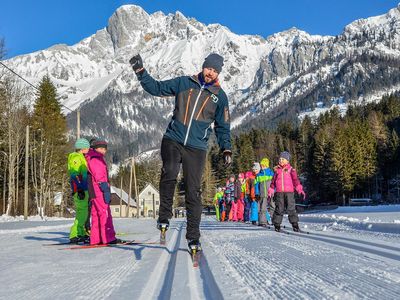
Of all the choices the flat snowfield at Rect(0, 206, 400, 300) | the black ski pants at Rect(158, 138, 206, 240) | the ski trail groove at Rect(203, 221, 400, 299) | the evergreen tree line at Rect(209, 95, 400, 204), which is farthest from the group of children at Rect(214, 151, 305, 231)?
the evergreen tree line at Rect(209, 95, 400, 204)

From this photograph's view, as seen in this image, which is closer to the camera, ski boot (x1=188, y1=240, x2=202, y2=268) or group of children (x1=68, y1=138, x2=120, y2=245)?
ski boot (x1=188, y1=240, x2=202, y2=268)

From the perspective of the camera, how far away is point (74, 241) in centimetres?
651

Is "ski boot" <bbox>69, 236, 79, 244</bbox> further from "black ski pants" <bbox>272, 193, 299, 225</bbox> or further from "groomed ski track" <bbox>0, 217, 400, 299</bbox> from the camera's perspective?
"black ski pants" <bbox>272, 193, 299, 225</bbox>

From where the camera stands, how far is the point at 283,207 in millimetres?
8383

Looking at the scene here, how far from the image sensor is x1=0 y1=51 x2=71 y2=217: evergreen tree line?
32.1m

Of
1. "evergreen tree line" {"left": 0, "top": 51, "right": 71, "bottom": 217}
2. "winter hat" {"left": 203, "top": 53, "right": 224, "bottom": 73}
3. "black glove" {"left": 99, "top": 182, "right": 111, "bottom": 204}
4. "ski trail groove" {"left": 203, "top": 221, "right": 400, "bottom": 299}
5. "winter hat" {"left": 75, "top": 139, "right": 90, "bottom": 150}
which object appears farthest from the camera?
"evergreen tree line" {"left": 0, "top": 51, "right": 71, "bottom": 217}

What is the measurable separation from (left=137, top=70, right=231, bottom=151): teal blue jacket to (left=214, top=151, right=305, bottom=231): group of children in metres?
4.05

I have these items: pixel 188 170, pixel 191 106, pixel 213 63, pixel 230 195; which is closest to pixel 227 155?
pixel 188 170

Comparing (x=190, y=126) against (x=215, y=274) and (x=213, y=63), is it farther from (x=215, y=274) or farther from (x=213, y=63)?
(x=215, y=274)

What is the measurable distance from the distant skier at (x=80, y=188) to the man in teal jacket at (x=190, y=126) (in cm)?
236

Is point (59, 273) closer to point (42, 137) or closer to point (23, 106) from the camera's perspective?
point (23, 106)

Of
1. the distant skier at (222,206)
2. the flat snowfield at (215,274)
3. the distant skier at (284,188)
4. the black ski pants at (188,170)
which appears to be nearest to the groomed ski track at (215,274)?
the flat snowfield at (215,274)

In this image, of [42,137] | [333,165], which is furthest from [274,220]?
[333,165]

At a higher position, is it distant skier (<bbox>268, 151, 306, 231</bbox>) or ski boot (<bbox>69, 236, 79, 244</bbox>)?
distant skier (<bbox>268, 151, 306, 231</bbox>)
